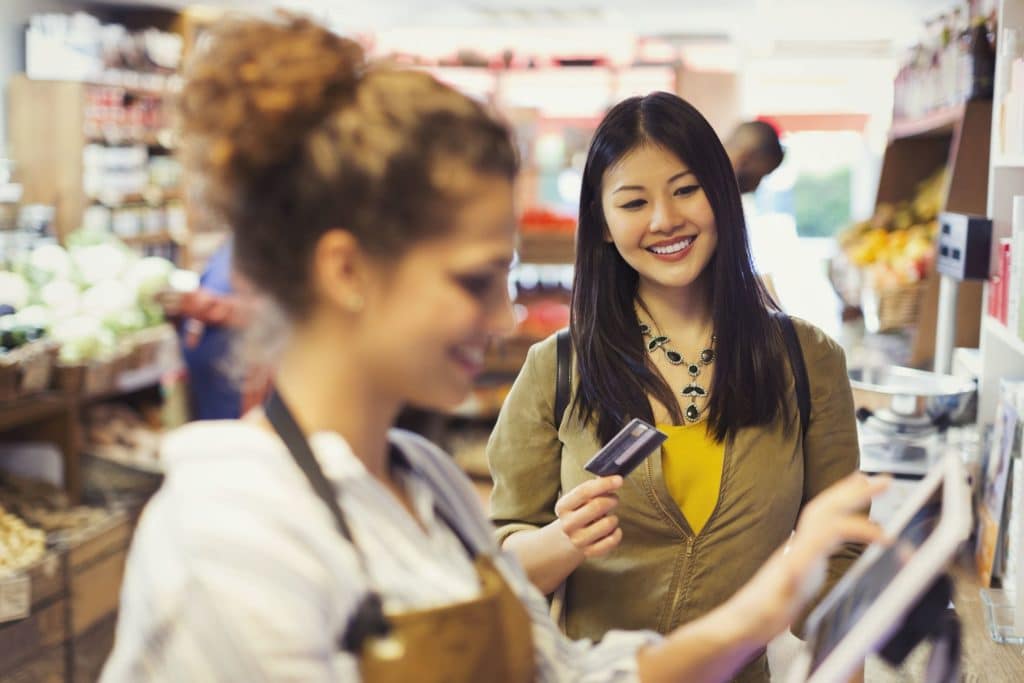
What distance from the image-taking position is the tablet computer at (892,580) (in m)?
0.98

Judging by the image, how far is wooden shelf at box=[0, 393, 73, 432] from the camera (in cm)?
402

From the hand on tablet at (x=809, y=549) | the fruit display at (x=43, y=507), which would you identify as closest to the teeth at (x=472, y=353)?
the hand on tablet at (x=809, y=549)

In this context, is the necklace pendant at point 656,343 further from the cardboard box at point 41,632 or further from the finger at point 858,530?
the cardboard box at point 41,632

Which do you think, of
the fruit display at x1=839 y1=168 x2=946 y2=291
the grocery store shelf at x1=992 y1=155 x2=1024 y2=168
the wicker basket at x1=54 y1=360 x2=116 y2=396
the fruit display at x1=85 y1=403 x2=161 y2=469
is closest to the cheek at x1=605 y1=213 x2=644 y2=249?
the grocery store shelf at x1=992 y1=155 x2=1024 y2=168

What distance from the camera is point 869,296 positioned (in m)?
4.60

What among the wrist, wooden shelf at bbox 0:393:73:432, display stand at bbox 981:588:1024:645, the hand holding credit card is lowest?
display stand at bbox 981:588:1024:645

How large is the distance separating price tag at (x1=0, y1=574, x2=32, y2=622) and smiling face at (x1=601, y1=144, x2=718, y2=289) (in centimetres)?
236

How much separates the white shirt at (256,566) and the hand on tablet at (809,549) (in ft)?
0.97

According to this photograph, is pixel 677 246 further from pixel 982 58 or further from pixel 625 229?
pixel 982 58

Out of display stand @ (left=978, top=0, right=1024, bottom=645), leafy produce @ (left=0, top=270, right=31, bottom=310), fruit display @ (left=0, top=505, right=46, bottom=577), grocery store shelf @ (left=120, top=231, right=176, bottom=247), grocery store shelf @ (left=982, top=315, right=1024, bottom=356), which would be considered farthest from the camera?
grocery store shelf @ (left=120, top=231, right=176, bottom=247)

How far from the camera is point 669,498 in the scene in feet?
5.59

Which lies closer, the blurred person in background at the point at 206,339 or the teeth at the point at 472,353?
the teeth at the point at 472,353

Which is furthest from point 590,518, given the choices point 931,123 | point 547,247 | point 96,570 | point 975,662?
point 547,247

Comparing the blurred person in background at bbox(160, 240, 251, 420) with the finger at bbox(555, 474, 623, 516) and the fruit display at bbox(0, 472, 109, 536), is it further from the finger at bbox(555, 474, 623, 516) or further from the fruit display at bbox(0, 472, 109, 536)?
the finger at bbox(555, 474, 623, 516)
